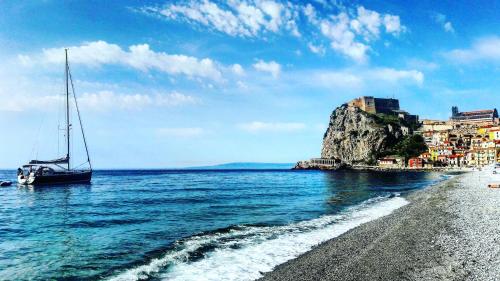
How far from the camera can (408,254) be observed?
15.8m

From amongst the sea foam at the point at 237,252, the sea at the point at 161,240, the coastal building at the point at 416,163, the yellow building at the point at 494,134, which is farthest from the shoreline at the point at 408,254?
the coastal building at the point at 416,163

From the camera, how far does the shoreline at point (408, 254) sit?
13.2 meters

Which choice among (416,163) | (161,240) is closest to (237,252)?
(161,240)

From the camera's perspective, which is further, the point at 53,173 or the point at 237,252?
the point at 53,173

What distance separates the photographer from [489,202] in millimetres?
29812

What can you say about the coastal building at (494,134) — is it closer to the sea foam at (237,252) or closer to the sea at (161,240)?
the sea at (161,240)

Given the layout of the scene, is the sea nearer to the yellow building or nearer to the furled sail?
the furled sail

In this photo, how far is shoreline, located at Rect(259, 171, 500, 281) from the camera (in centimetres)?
1318

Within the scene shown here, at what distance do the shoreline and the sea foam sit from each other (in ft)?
3.89

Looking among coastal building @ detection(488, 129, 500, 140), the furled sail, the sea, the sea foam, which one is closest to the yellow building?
coastal building @ detection(488, 129, 500, 140)

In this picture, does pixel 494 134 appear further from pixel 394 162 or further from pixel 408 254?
pixel 408 254

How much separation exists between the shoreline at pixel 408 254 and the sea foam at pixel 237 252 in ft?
3.89

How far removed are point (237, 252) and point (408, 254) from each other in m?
8.30

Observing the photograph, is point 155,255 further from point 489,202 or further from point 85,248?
point 489,202
